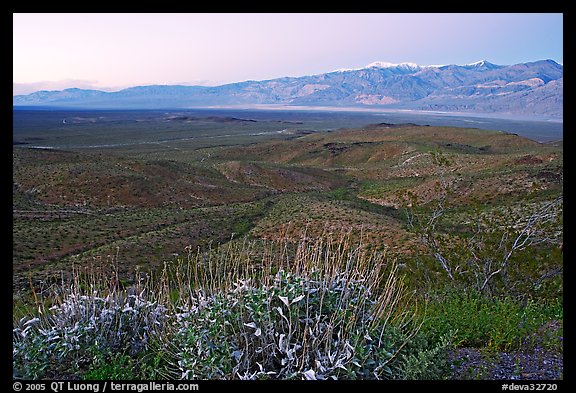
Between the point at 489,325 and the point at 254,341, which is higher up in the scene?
the point at 254,341

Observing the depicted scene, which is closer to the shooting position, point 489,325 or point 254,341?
point 254,341

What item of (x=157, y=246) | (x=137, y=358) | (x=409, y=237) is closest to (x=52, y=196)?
(x=157, y=246)

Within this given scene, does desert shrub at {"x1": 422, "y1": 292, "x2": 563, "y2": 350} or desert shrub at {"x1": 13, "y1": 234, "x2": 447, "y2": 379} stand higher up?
desert shrub at {"x1": 13, "y1": 234, "x2": 447, "y2": 379}

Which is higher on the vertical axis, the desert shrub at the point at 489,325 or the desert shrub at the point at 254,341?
the desert shrub at the point at 254,341

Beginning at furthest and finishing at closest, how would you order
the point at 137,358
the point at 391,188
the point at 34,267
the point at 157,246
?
the point at 391,188 < the point at 157,246 < the point at 34,267 < the point at 137,358

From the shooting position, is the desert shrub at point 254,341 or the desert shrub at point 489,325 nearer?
the desert shrub at point 254,341

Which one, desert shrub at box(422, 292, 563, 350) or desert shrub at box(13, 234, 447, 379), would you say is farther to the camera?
desert shrub at box(422, 292, 563, 350)
